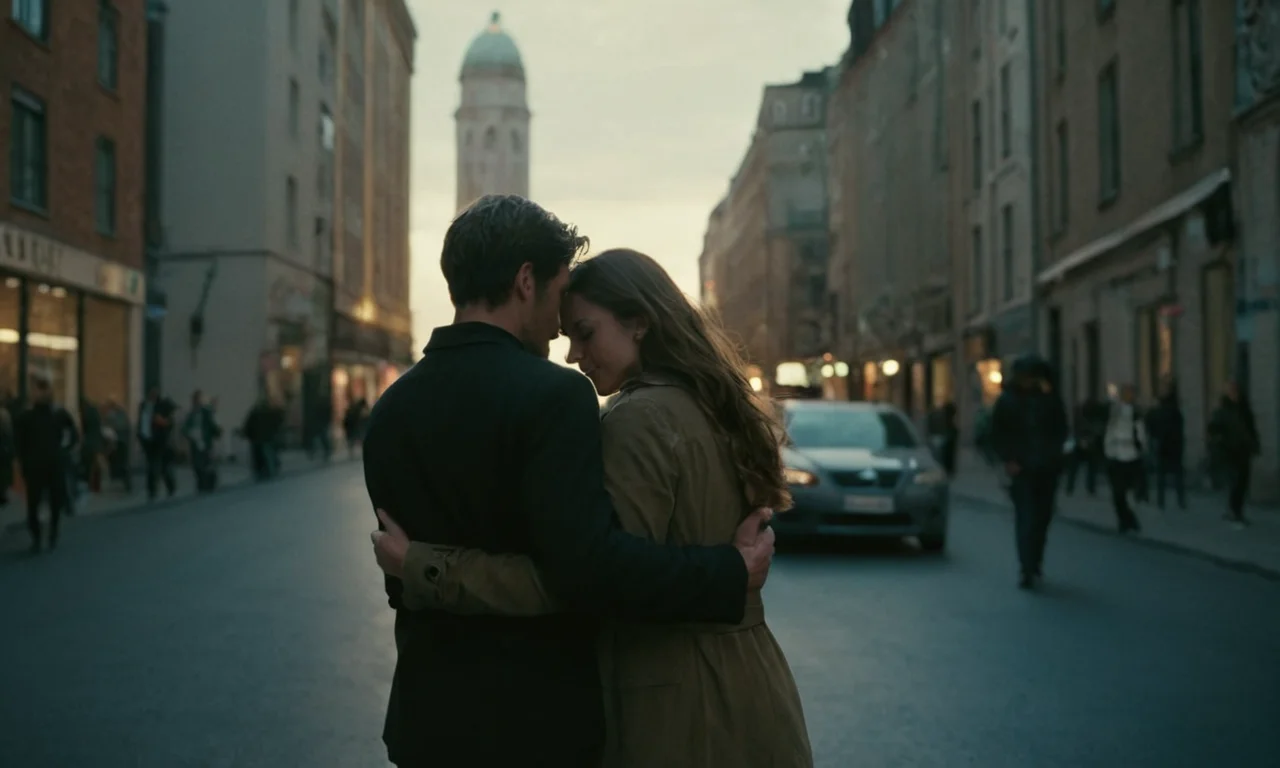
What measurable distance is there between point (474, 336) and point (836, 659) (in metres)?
5.86

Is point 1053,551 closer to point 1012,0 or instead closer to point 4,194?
point 4,194

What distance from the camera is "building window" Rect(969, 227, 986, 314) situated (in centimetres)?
4006

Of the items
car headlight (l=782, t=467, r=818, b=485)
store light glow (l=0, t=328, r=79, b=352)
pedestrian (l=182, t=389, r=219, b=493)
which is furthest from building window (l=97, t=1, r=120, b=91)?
car headlight (l=782, t=467, r=818, b=485)

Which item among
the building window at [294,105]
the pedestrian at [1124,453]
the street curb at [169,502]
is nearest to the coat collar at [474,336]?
the pedestrian at [1124,453]

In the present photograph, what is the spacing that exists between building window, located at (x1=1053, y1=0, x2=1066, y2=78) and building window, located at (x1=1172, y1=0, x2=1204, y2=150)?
7631 mm

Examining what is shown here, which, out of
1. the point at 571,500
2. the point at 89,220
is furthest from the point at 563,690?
the point at 89,220

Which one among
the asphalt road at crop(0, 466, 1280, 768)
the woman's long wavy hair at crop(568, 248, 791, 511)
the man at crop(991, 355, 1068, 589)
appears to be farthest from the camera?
the man at crop(991, 355, 1068, 589)

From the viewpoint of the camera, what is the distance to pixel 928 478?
46.6ft

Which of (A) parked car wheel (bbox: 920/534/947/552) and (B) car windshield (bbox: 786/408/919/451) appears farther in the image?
(B) car windshield (bbox: 786/408/919/451)

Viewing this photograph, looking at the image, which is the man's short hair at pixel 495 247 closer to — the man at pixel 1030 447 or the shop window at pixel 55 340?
the man at pixel 1030 447

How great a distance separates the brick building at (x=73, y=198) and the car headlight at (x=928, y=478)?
14.3 metres

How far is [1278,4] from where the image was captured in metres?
18.5

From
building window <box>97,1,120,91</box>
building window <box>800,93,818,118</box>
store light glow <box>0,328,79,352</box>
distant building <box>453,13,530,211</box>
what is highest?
distant building <box>453,13,530,211</box>

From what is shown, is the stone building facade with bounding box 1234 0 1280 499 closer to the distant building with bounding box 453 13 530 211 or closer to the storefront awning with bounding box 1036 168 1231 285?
the storefront awning with bounding box 1036 168 1231 285
